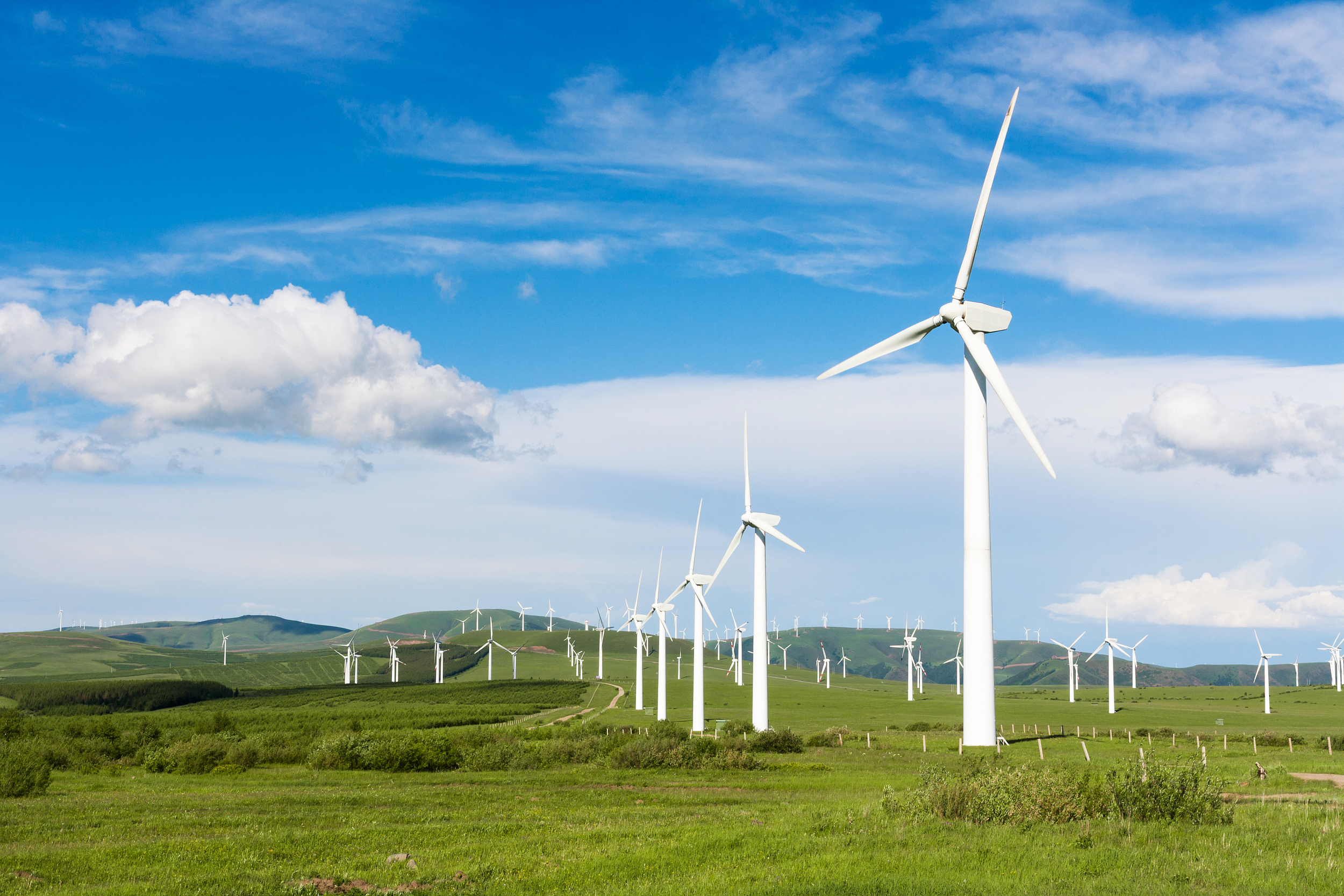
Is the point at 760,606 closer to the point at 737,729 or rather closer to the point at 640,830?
the point at 737,729

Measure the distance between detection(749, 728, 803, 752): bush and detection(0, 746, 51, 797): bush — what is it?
36567 mm

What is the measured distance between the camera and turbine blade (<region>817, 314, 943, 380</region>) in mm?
47312

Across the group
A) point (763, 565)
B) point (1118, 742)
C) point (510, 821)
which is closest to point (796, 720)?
point (763, 565)

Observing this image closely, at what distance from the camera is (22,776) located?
34062mm

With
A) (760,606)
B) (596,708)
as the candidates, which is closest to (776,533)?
(760,606)

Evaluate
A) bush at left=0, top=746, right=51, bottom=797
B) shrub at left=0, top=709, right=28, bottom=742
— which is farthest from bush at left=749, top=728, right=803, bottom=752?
shrub at left=0, top=709, right=28, bottom=742

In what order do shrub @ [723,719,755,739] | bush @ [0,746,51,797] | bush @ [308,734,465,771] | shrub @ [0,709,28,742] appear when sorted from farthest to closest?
1. shrub @ [723,719,755,739]
2. shrub @ [0,709,28,742]
3. bush @ [308,734,465,771]
4. bush @ [0,746,51,797]

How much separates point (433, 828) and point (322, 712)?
108m

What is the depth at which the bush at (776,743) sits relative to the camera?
59.6 m

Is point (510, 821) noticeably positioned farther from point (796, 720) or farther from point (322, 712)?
point (322, 712)

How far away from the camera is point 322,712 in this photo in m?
124

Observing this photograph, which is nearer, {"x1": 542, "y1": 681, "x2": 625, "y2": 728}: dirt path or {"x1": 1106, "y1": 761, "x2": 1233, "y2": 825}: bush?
{"x1": 1106, "y1": 761, "x2": 1233, "y2": 825}: bush

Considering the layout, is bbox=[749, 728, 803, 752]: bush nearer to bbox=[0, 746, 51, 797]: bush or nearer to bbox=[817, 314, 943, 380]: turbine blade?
bbox=[817, 314, 943, 380]: turbine blade

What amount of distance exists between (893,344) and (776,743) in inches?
1032
